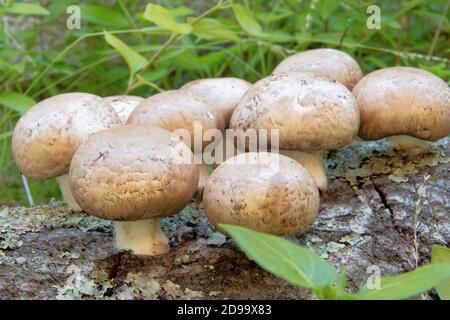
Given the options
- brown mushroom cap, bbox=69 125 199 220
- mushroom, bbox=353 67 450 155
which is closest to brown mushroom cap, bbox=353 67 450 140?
mushroom, bbox=353 67 450 155

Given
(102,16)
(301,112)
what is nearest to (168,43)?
(102,16)

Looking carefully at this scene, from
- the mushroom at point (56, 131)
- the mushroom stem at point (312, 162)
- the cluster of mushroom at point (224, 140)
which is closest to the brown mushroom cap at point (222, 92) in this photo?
the cluster of mushroom at point (224, 140)

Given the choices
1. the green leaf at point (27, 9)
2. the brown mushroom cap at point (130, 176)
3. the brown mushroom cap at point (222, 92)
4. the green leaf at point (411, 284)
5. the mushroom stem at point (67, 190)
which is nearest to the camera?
the green leaf at point (411, 284)

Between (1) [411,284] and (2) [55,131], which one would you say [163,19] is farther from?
(1) [411,284]

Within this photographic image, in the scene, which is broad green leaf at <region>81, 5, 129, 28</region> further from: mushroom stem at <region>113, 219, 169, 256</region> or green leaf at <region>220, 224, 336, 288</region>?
green leaf at <region>220, 224, 336, 288</region>

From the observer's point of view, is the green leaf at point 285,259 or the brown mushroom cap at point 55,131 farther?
the brown mushroom cap at point 55,131

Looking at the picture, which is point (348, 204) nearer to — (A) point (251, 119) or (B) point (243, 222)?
(A) point (251, 119)

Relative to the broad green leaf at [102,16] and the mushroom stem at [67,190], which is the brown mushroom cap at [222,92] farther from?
the broad green leaf at [102,16]
